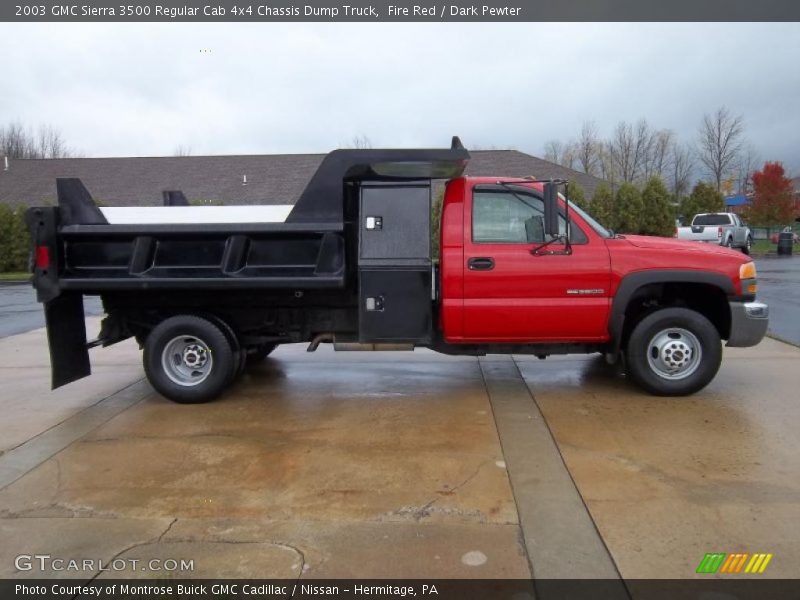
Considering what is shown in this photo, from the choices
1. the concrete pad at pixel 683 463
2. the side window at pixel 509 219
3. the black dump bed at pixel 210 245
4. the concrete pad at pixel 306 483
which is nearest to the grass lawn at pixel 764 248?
the concrete pad at pixel 683 463

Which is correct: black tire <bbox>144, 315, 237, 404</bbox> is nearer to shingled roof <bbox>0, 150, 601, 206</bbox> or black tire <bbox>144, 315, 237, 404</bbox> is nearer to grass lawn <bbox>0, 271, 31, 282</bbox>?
grass lawn <bbox>0, 271, 31, 282</bbox>

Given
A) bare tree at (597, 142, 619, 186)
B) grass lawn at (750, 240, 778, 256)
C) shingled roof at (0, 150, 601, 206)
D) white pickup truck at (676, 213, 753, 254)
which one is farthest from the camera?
bare tree at (597, 142, 619, 186)

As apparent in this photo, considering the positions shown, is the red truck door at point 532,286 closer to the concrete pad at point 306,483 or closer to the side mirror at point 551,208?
the side mirror at point 551,208

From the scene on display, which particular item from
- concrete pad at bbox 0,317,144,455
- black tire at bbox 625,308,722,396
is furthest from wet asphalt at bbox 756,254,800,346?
concrete pad at bbox 0,317,144,455

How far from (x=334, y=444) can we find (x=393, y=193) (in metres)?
2.25

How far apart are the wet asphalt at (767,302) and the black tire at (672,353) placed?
345 centimetres

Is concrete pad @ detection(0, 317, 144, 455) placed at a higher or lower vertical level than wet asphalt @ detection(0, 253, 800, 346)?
lower

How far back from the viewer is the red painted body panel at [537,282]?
18.5 ft

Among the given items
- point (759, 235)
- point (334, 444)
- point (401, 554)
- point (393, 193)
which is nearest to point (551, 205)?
point (393, 193)

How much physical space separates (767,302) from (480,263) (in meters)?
9.39

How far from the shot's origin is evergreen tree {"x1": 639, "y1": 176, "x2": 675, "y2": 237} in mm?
25578

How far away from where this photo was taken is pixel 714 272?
18.7 feet

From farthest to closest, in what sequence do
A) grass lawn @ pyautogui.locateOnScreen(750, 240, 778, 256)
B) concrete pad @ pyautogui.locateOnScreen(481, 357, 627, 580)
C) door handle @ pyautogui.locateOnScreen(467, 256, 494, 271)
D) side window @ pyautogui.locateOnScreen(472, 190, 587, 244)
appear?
grass lawn @ pyautogui.locateOnScreen(750, 240, 778, 256)
side window @ pyautogui.locateOnScreen(472, 190, 587, 244)
door handle @ pyautogui.locateOnScreen(467, 256, 494, 271)
concrete pad @ pyautogui.locateOnScreen(481, 357, 627, 580)

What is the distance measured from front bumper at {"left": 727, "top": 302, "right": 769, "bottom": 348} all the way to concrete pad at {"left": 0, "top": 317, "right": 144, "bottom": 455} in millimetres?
6067
